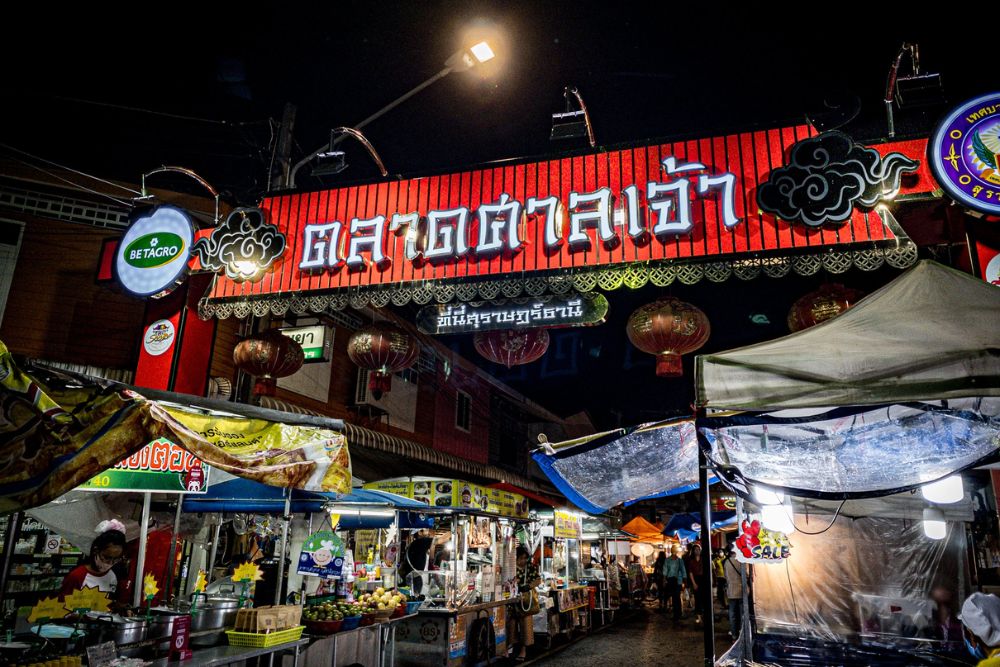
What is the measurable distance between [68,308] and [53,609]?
6695 millimetres

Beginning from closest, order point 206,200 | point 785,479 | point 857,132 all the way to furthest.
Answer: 1. point 785,479
2. point 857,132
3. point 206,200

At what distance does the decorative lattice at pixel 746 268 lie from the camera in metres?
6.56

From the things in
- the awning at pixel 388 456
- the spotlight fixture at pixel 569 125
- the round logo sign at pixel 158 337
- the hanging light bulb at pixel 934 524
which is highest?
the spotlight fixture at pixel 569 125

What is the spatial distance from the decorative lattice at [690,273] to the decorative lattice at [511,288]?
1.82 m

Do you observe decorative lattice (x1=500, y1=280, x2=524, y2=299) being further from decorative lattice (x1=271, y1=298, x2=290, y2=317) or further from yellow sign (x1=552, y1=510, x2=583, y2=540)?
yellow sign (x1=552, y1=510, x2=583, y2=540)

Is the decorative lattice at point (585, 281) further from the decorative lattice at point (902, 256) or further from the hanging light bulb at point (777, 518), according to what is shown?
the hanging light bulb at point (777, 518)

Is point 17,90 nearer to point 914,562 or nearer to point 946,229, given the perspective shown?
point 946,229

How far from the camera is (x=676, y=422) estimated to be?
5074mm

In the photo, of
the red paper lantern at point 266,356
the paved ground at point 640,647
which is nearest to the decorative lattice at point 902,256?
the red paper lantern at point 266,356

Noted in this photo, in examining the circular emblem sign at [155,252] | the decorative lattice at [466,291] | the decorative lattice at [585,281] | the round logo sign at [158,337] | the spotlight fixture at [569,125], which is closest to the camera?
the decorative lattice at [585,281]

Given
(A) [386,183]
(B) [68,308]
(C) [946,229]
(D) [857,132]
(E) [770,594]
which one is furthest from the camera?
(E) [770,594]

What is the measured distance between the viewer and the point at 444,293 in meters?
7.49

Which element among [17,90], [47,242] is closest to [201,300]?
[47,242]

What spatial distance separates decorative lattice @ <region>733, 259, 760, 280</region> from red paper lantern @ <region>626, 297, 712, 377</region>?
2.71ft
